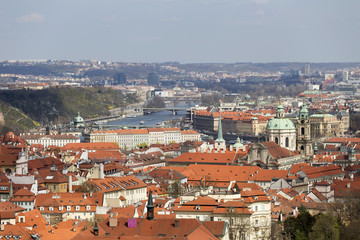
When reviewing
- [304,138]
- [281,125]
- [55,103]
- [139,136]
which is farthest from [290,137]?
[55,103]

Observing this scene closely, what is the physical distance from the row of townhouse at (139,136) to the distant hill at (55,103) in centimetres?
4153

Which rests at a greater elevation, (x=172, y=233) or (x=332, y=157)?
(x=172, y=233)

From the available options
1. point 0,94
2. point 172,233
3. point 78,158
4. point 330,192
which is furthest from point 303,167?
point 0,94

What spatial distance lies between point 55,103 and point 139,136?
2468 inches

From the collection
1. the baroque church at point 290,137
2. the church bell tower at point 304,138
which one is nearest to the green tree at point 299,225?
the baroque church at point 290,137

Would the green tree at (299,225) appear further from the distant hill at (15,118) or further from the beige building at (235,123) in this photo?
the distant hill at (15,118)

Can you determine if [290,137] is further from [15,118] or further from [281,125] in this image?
[15,118]

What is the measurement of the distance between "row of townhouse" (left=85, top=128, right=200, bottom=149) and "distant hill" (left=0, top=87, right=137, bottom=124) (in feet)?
136

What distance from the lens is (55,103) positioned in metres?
175

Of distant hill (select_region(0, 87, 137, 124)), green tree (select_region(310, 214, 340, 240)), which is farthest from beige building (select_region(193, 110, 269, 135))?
green tree (select_region(310, 214, 340, 240))

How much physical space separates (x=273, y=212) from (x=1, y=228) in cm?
1188

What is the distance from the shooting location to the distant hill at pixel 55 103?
535ft

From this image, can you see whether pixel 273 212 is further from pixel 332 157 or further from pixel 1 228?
pixel 332 157

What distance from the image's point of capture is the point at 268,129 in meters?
82.9
